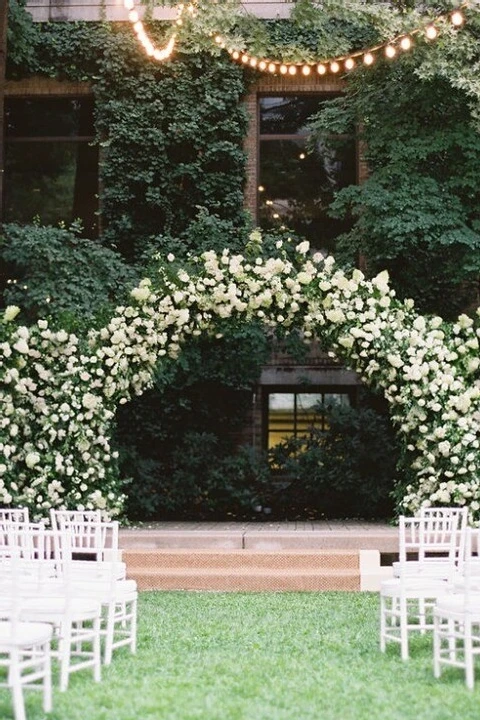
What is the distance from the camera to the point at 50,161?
2027 centimetres

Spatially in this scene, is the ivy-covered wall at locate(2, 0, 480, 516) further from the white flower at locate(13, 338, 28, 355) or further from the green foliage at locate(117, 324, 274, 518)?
the white flower at locate(13, 338, 28, 355)

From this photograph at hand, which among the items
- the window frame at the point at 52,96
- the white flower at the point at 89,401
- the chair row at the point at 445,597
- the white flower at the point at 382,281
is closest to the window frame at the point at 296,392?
the window frame at the point at 52,96

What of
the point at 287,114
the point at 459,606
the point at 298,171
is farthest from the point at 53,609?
the point at 287,114

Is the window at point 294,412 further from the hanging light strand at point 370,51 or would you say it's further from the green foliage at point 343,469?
the hanging light strand at point 370,51

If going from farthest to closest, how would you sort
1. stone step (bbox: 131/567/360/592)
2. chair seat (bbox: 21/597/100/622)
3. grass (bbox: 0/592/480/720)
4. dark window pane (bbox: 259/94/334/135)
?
dark window pane (bbox: 259/94/334/135) < stone step (bbox: 131/567/360/592) < chair seat (bbox: 21/597/100/622) < grass (bbox: 0/592/480/720)

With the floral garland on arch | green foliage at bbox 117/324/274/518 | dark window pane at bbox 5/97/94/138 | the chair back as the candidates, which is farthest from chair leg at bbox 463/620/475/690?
dark window pane at bbox 5/97/94/138

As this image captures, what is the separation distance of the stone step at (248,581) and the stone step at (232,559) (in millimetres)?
287

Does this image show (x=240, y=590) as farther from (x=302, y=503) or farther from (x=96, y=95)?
(x=96, y=95)

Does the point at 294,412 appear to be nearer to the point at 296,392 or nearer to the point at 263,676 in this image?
the point at 296,392

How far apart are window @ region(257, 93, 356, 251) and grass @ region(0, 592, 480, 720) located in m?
10.2

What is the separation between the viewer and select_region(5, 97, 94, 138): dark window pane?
66.3 ft

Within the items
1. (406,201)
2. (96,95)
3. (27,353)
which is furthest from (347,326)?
(96,95)

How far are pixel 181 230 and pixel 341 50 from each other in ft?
12.9

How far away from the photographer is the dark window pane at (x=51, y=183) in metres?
19.9
